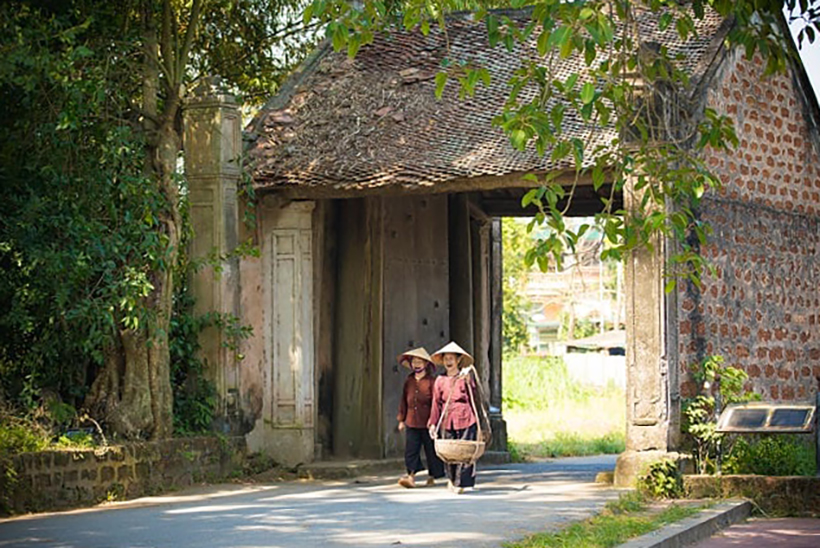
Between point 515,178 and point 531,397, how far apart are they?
17.7 meters

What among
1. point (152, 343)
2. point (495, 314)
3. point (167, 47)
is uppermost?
point (167, 47)

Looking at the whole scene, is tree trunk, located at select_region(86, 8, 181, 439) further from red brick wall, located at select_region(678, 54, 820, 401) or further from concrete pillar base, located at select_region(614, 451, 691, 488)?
red brick wall, located at select_region(678, 54, 820, 401)

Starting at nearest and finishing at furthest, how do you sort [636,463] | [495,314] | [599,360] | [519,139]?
[519,139] < [636,463] < [495,314] < [599,360]

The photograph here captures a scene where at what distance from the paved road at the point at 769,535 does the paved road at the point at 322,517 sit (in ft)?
3.79

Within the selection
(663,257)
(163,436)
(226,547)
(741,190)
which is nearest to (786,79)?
(741,190)

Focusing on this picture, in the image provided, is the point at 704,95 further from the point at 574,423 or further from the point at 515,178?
the point at 574,423

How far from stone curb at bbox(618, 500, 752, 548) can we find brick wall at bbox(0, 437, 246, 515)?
5082mm

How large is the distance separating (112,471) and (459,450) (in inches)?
130

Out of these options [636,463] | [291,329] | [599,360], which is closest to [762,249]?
[636,463]

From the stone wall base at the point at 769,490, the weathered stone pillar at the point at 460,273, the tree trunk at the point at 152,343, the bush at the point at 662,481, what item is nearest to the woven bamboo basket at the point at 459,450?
the bush at the point at 662,481

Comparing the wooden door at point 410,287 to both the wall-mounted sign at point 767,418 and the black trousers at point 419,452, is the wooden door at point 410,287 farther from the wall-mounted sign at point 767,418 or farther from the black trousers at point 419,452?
the wall-mounted sign at point 767,418

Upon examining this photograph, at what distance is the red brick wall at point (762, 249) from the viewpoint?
15.5 meters

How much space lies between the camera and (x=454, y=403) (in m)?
14.4

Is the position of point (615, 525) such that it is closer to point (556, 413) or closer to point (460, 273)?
point (460, 273)
